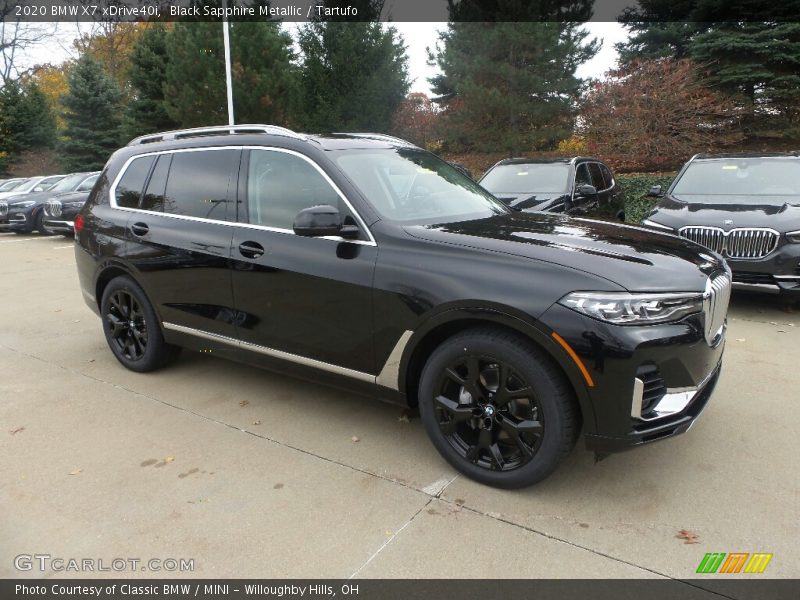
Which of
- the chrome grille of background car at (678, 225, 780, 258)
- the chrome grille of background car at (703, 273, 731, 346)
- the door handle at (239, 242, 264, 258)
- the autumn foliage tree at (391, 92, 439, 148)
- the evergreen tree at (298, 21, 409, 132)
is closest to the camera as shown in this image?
the chrome grille of background car at (703, 273, 731, 346)

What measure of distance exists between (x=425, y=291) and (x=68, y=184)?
15.8 metres

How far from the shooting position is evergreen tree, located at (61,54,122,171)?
28.3 metres

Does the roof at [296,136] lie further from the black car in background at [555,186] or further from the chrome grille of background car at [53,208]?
the chrome grille of background car at [53,208]

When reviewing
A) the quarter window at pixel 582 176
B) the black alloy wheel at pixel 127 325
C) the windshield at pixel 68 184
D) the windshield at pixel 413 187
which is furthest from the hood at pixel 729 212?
the windshield at pixel 68 184

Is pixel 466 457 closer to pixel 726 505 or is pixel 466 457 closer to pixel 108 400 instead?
pixel 726 505

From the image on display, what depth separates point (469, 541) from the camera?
267 centimetres

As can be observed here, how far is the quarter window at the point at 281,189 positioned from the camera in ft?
11.6

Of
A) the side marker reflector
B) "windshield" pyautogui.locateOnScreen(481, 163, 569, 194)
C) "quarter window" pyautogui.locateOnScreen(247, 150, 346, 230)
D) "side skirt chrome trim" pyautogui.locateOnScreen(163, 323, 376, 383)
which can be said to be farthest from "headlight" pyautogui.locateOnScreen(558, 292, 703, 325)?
"windshield" pyautogui.locateOnScreen(481, 163, 569, 194)

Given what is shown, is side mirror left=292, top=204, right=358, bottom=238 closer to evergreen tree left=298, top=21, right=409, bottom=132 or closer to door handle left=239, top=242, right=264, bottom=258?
door handle left=239, top=242, right=264, bottom=258

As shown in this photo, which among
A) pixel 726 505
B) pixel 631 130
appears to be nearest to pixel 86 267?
pixel 726 505

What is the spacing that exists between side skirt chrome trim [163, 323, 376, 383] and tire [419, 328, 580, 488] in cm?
47

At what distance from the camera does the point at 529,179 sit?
8875 millimetres

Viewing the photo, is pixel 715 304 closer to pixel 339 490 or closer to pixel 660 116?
pixel 339 490
